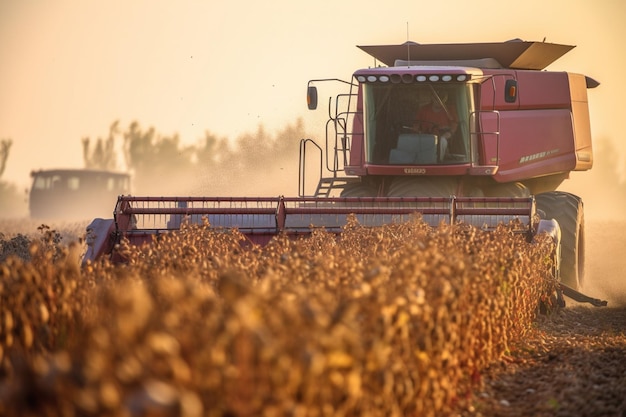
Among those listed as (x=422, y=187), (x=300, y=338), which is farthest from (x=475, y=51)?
(x=300, y=338)

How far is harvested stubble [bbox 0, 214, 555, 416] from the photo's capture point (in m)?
2.99

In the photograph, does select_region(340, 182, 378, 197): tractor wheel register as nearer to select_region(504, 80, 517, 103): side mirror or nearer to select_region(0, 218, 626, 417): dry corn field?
select_region(504, 80, 517, 103): side mirror

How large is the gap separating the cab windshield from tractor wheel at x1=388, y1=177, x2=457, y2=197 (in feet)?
1.14

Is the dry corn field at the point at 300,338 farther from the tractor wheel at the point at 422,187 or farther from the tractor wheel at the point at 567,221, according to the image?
the tractor wheel at the point at 422,187

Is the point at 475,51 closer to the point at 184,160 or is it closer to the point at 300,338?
the point at 300,338

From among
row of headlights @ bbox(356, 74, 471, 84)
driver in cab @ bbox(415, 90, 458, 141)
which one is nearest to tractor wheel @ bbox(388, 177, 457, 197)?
driver in cab @ bbox(415, 90, 458, 141)

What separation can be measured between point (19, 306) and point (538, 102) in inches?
449

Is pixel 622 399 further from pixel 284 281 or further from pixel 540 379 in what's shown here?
pixel 284 281

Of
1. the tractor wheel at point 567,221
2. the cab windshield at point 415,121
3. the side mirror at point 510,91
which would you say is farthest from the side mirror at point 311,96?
the tractor wheel at point 567,221

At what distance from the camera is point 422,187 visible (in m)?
14.0

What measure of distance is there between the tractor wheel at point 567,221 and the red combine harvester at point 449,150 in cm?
2

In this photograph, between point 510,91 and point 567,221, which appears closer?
point 510,91

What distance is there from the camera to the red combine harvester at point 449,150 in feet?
38.9

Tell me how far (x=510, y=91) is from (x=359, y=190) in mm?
2443
